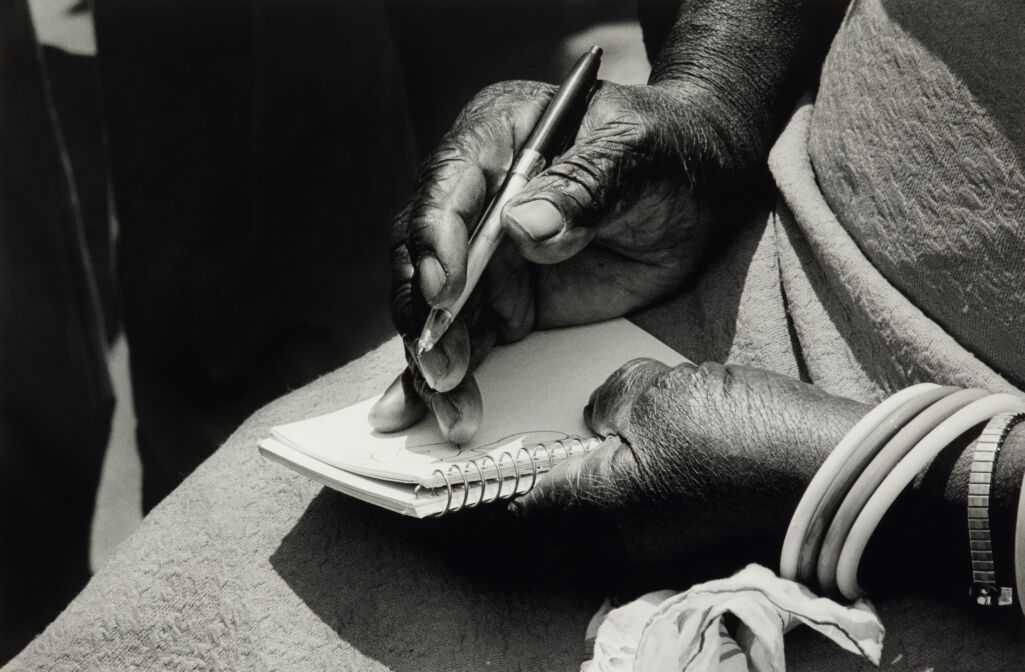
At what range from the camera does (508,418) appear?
0.87 metres

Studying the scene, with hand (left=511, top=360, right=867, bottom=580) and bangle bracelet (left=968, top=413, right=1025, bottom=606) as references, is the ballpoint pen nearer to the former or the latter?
hand (left=511, top=360, right=867, bottom=580)

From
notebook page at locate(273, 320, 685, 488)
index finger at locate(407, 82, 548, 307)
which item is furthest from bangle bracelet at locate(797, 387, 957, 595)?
index finger at locate(407, 82, 548, 307)

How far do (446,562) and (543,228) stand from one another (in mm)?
276

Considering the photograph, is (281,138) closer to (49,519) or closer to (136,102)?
(136,102)

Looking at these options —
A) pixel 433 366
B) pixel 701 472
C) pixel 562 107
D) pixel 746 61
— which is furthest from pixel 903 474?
pixel 746 61

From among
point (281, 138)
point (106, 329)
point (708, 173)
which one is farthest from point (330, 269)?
point (708, 173)

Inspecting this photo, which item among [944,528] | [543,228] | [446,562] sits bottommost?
[446,562]

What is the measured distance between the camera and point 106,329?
149 cm

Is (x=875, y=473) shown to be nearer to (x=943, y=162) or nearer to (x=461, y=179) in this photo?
(x=943, y=162)

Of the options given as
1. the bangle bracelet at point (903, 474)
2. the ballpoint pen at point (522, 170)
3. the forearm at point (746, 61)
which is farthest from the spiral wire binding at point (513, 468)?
the forearm at point (746, 61)

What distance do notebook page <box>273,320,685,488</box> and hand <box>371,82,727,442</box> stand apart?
0.6 inches

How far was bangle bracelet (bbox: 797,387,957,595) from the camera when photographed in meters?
0.64

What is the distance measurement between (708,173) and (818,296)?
0.56 feet

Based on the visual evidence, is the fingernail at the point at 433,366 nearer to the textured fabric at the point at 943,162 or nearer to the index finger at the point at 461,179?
the index finger at the point at 461,179
